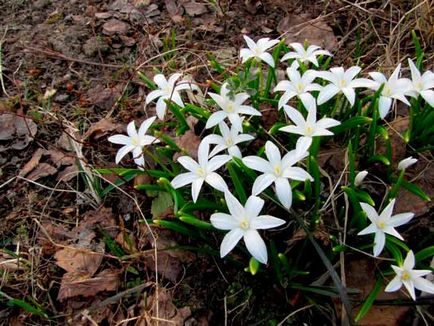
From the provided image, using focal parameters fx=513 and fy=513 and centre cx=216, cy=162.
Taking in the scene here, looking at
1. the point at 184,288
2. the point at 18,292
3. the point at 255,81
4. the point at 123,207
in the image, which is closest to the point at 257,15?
the point at 255,81

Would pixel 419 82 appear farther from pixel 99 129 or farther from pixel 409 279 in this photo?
pixel 99 129

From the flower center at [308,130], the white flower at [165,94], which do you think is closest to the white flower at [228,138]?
the flower center at [308,130]

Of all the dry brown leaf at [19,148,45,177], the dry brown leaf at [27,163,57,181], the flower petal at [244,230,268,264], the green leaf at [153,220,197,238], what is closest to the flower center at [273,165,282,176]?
the flower petal at [244,230,268,264]

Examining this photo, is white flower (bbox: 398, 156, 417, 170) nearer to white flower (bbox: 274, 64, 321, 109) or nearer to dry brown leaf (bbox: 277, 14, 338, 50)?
white flower (bbox: 274, 64, 321, 109)

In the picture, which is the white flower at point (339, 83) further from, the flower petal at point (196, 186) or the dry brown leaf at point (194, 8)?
the dry brown leaf at point (194, 8)

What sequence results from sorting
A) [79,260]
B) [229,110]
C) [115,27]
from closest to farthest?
[229,110] → [79,260] → [115,27]

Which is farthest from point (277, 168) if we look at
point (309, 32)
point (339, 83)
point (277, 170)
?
point (309, 32)
